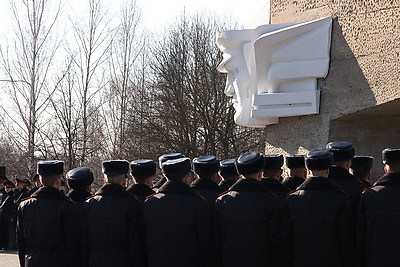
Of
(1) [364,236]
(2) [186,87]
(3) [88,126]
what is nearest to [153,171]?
(1) [364,236]

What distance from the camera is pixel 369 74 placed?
1080 cm

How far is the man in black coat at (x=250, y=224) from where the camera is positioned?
5.30 meters

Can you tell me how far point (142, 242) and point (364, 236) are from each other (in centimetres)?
173

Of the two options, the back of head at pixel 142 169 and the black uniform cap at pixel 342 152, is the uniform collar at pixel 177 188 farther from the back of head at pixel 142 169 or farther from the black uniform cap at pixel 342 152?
the black uniform cap at pixel 342 152

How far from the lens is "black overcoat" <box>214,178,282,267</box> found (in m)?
5.30

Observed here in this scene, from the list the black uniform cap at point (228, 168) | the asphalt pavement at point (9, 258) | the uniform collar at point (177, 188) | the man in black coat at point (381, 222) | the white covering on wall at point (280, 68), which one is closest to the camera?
the man in black coat at point (381, 222)

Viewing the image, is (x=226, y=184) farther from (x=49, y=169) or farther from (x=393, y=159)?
(x=393, y=159)

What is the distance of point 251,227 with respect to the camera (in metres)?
5.31

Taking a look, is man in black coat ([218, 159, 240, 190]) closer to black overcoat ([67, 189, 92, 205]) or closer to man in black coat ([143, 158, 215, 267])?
black overcoat ([67, 189, 92, 205])

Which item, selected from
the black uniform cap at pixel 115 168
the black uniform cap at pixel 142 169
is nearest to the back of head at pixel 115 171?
the black uniform cap at pixel 115 168

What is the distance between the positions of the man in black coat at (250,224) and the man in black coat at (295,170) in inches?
49.0

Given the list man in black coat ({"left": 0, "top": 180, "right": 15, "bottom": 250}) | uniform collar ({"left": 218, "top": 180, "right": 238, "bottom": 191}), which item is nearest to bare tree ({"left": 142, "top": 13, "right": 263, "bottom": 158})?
man in black coat ({"left": 0, "top": 180, "right": 15, "bottom": 250})

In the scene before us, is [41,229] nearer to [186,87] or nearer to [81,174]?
[81,174]

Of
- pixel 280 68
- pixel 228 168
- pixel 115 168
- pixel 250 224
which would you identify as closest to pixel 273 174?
pixel 228 168
